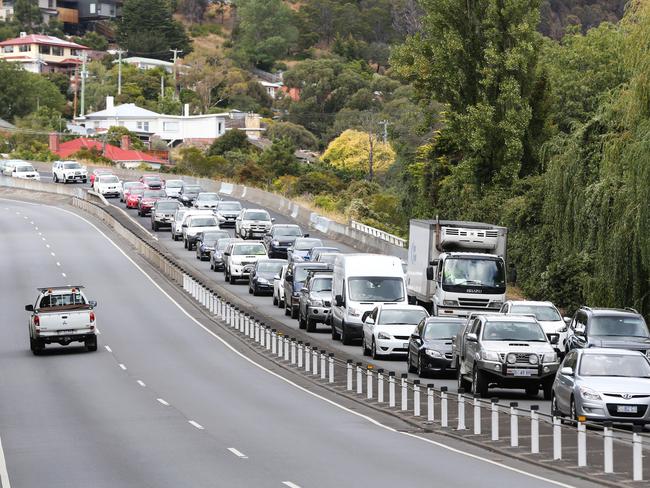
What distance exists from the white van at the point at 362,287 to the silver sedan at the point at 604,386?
629 inches

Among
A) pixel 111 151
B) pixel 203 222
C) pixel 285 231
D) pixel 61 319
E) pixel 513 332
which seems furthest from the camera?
pixel 111 151

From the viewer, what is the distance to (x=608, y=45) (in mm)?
82875

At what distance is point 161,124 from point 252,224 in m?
104

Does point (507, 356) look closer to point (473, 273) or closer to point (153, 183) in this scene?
point (473, 273)

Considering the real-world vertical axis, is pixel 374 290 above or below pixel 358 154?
below

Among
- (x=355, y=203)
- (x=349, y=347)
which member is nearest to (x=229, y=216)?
(x=355, y=203)

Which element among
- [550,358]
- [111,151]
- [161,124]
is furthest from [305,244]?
[161,124]

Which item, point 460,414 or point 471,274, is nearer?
point 460,414

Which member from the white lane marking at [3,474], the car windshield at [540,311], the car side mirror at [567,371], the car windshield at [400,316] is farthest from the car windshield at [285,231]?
the white lane marking at [3,474]

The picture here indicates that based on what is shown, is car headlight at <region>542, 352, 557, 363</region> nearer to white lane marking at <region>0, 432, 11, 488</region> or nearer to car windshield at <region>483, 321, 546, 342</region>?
car windshield at <region>483, 321, 546, 342</region>

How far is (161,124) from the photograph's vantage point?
174 metres

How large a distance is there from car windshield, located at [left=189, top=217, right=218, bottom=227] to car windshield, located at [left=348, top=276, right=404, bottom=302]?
100 ft

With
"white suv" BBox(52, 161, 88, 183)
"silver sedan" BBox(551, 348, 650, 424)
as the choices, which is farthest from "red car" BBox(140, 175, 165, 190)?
"silver sedan" BBox(551, 348, 650, 424)

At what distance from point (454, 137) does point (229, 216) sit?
1654cm
